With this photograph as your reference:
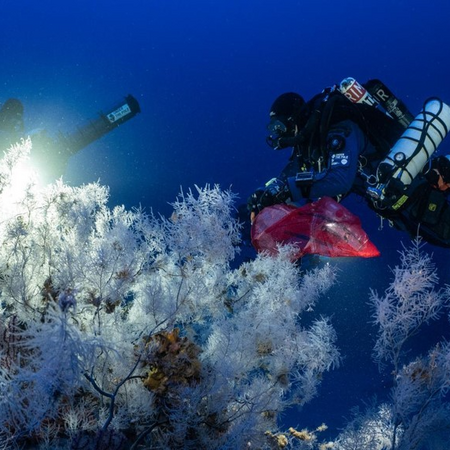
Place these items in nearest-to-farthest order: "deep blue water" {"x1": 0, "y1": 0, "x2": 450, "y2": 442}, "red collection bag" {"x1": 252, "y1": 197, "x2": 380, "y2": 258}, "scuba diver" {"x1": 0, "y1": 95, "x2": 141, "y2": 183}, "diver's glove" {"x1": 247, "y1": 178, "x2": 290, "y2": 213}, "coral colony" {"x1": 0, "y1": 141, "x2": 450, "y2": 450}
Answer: "coral colony" {"x1": 0, "y1": 141, "x2": 450, "y2": 450} → "red collection bag" {"x1": 252, "y1": 197, "x2": 380, "y2": 258} → "diver's glove" {"x1": 247, "y1": 178, "x2": 290, "y2": 213} → "scuba diver" {"x1": 0, "y1": 95, "x2": 141, "y2": 183} → "deep blue water" {"x1": 0, "y1": 0, "x2": 450, "y2": 442}

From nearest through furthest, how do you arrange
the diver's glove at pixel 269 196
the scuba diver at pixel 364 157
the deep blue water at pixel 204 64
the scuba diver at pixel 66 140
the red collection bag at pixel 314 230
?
the red collection bag at pixel 314 230
the scuba diver at pixel 364 157
the diver's glove at pixel 269 196
the scuba diver at pixel 66 140
the deep blue water at pixel 204 64

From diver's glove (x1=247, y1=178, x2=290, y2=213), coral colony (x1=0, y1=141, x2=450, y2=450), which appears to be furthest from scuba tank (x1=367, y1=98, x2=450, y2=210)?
diver's glove (x1=247, y1=178, x2=290, y2=213)

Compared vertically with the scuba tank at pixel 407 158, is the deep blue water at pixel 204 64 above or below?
above

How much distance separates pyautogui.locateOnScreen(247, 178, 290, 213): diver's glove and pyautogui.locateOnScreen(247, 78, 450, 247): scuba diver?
11mm

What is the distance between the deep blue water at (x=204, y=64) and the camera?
5144cm

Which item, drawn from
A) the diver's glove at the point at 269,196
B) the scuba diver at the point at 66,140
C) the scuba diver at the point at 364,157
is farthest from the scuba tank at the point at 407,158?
the scuba diver at the point at 66,140

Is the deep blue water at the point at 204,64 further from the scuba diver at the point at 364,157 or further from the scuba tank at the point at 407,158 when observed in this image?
the scuba tank at the point at 407,158

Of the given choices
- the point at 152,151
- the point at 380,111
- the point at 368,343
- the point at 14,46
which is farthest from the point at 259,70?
the point at 380,111

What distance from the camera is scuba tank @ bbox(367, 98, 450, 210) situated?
13.5ft

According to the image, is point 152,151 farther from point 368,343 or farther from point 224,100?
point 368,343

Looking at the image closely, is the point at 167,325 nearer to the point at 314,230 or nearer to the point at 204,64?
the point at 314,230

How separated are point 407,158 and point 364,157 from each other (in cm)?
60

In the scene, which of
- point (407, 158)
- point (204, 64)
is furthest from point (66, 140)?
point (204, 64)

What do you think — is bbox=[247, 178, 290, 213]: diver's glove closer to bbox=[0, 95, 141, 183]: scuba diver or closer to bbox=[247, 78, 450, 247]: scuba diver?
bbox=[247, 78, 450, 247]: scuba diver
